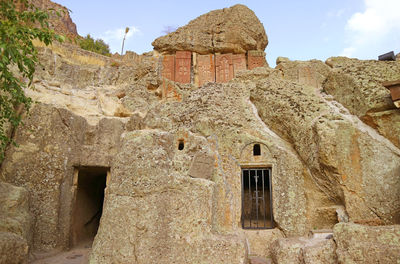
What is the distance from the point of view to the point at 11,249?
181 inches

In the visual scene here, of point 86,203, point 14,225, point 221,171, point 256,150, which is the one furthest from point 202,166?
point 86,203

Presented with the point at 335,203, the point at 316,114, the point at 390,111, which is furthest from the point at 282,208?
the point at 390,111

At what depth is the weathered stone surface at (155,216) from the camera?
4.59 meters

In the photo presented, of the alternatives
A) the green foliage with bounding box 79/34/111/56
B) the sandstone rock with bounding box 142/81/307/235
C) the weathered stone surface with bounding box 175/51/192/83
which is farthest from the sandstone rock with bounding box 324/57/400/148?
the green foliage with bounding box 79/34/111/56

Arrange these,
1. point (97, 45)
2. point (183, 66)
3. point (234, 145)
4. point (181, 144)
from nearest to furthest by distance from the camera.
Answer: point (181, 144) → point (234, 145) → point (183, 66) → point (97, 45)

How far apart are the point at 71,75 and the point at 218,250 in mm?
11484

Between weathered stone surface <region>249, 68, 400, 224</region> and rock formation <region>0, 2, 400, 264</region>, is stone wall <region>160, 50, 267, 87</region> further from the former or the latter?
weathered stone surface <region>249, 68, 400, 224</region>

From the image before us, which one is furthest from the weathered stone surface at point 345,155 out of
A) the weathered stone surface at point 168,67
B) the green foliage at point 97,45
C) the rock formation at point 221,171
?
the green foliage at point 97,45

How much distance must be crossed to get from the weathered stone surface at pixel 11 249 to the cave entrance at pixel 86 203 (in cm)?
241

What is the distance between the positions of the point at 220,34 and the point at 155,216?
11.7 metres

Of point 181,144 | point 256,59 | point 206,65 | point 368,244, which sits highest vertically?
point 256,59

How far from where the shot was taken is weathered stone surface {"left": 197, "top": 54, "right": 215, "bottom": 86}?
13.7m

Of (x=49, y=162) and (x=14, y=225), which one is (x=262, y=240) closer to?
(x=14, y=225)

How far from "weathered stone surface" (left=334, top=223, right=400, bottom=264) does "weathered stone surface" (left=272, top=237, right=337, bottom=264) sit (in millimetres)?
190
